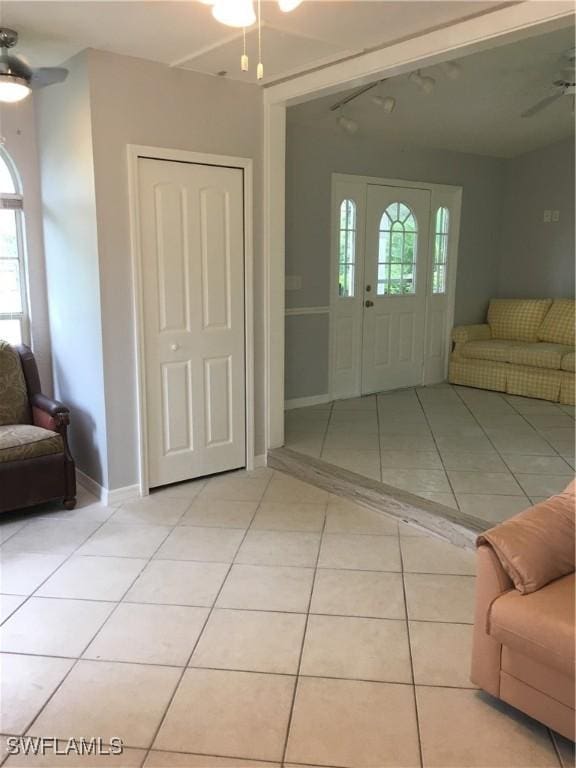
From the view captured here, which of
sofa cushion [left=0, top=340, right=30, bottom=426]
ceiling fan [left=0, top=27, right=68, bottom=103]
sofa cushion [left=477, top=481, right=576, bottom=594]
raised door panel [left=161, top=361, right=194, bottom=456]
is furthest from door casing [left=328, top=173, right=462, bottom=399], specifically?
sofa cushion [left=477, top=481, right=576, bottom=594]

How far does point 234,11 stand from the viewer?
6.12 feet

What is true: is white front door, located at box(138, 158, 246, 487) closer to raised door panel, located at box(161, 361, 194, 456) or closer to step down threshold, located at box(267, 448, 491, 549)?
raised door panel, located at box(161, 361, 194, 456)

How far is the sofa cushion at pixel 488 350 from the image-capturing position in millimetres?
6209

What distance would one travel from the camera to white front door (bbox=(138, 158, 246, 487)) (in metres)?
3.71

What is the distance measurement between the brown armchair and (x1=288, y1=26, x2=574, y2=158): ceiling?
107 inches

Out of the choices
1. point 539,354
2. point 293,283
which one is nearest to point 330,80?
point 293,283

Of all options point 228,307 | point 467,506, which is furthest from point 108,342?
point 467,506

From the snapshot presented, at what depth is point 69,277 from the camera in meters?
3.87

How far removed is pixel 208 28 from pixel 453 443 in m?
3.09

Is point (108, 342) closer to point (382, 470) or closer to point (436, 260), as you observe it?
point (382, 470)

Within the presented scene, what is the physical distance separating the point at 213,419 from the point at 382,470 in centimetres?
115

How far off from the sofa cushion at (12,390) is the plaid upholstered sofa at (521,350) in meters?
4.30

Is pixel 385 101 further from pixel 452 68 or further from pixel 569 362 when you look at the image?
pixel 569 362

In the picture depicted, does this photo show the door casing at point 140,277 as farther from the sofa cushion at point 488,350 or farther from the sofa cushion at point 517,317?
the sofa cushion at point 517,317
